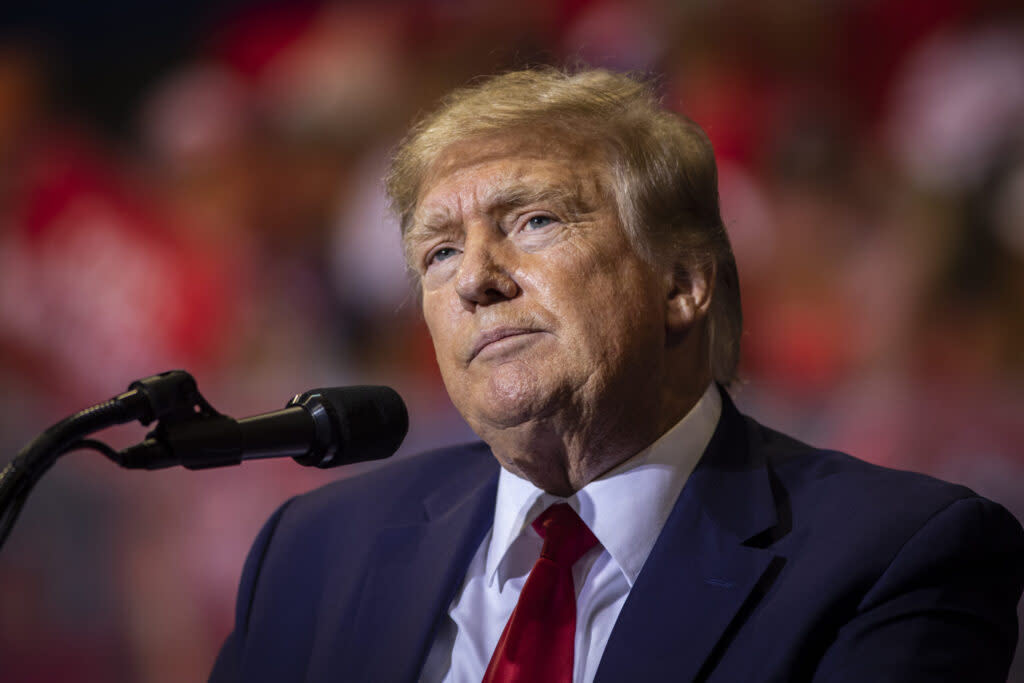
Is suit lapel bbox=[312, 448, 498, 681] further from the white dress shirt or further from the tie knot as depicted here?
the tie knot

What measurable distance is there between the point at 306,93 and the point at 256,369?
1010mm

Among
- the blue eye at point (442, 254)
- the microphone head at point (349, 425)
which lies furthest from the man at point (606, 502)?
the microphone head at point (349, 425)

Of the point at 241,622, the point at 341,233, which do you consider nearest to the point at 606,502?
the point at 241,622

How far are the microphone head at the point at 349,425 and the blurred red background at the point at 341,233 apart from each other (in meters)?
1.52

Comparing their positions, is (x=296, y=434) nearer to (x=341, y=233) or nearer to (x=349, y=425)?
(x=349, y=425)

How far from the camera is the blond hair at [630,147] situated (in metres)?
1.95

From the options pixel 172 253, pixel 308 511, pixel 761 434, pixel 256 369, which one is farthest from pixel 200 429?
pixel 172 253

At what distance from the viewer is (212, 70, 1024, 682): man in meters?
1.62

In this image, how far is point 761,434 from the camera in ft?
6.85

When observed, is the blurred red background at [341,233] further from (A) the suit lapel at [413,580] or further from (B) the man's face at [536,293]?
(A) the suit lapel at [413,580]

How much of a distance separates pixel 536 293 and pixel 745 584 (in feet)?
2.08

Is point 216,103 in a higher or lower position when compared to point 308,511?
higher

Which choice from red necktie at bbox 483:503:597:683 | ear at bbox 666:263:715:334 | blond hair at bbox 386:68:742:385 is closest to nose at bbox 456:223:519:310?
blond hair at bbox 386:68:742:385

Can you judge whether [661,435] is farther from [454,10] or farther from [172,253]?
[172,253]
